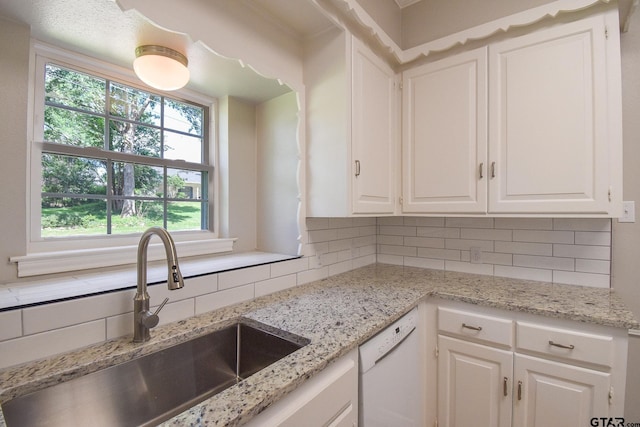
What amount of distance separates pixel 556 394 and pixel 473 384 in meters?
0.32

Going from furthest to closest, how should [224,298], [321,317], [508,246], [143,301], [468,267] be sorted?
[468,267] < [508,246] < [224,298] < [321,317] < [143,301]

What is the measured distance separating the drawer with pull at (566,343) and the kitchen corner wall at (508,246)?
558 mm

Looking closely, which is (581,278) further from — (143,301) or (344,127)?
(143,301)

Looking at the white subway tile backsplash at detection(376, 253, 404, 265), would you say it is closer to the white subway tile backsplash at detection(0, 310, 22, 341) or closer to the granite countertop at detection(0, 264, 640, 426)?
the granite countertop at detection(0, 264, 640, 426)

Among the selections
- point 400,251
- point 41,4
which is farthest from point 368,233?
point 41,4

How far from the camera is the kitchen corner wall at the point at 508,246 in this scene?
5.18 ft

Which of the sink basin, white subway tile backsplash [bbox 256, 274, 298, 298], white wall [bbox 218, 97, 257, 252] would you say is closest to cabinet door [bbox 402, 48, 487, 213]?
white subway tile backsplash [bbox 256, 274, 298, 298]

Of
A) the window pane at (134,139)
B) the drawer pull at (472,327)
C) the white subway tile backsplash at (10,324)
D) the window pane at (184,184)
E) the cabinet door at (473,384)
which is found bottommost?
the cabinet door at (473,384)

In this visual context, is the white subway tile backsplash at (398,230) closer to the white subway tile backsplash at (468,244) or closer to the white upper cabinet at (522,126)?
the white subway tile backsplash at (468,244)

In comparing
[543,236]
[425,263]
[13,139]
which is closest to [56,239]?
[13,139]

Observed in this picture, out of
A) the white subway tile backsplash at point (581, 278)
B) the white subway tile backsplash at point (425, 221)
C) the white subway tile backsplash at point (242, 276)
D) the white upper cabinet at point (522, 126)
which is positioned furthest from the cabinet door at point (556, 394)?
the white subway tile backsplash at point (242, 276)

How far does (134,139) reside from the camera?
1390mm

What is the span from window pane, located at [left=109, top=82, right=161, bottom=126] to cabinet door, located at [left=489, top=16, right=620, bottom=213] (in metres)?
1.75

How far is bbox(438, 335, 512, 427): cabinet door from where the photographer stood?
134cm
